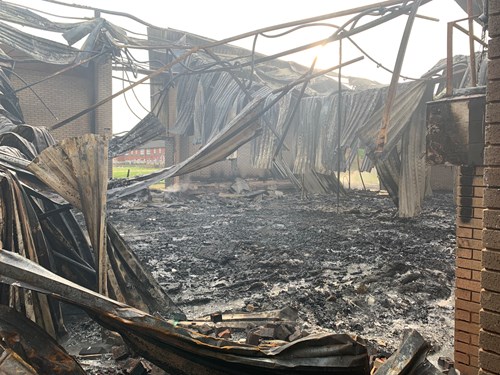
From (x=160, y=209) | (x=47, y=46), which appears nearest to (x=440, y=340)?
(x=160, y=209)

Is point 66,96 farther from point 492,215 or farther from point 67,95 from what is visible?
point 492,215

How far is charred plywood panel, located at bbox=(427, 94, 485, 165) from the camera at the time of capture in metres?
2.64

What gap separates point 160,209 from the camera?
12.4 m

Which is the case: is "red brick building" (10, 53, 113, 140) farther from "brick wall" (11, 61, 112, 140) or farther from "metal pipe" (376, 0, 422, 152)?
"metal pipe" (376, 0, 422, 152)

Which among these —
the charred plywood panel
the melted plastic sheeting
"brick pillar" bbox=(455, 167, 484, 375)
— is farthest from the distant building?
the melted plastic sheeting

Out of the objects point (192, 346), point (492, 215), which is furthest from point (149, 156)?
point (492, 215)

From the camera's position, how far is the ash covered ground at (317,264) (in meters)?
4.27

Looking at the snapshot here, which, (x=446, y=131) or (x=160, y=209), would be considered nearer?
(x=446, y=131)

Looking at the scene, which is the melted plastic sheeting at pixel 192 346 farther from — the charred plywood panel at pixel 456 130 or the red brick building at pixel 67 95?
the red brick building at pixel 67 95

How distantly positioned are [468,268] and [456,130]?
1032mm

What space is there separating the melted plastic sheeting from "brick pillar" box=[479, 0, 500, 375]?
0.58 metres

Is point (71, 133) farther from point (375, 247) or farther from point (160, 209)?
point (375, 247)

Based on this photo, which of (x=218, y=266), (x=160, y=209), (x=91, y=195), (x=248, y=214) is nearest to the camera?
(x=91, y=195)

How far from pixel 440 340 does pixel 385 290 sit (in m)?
1.32
